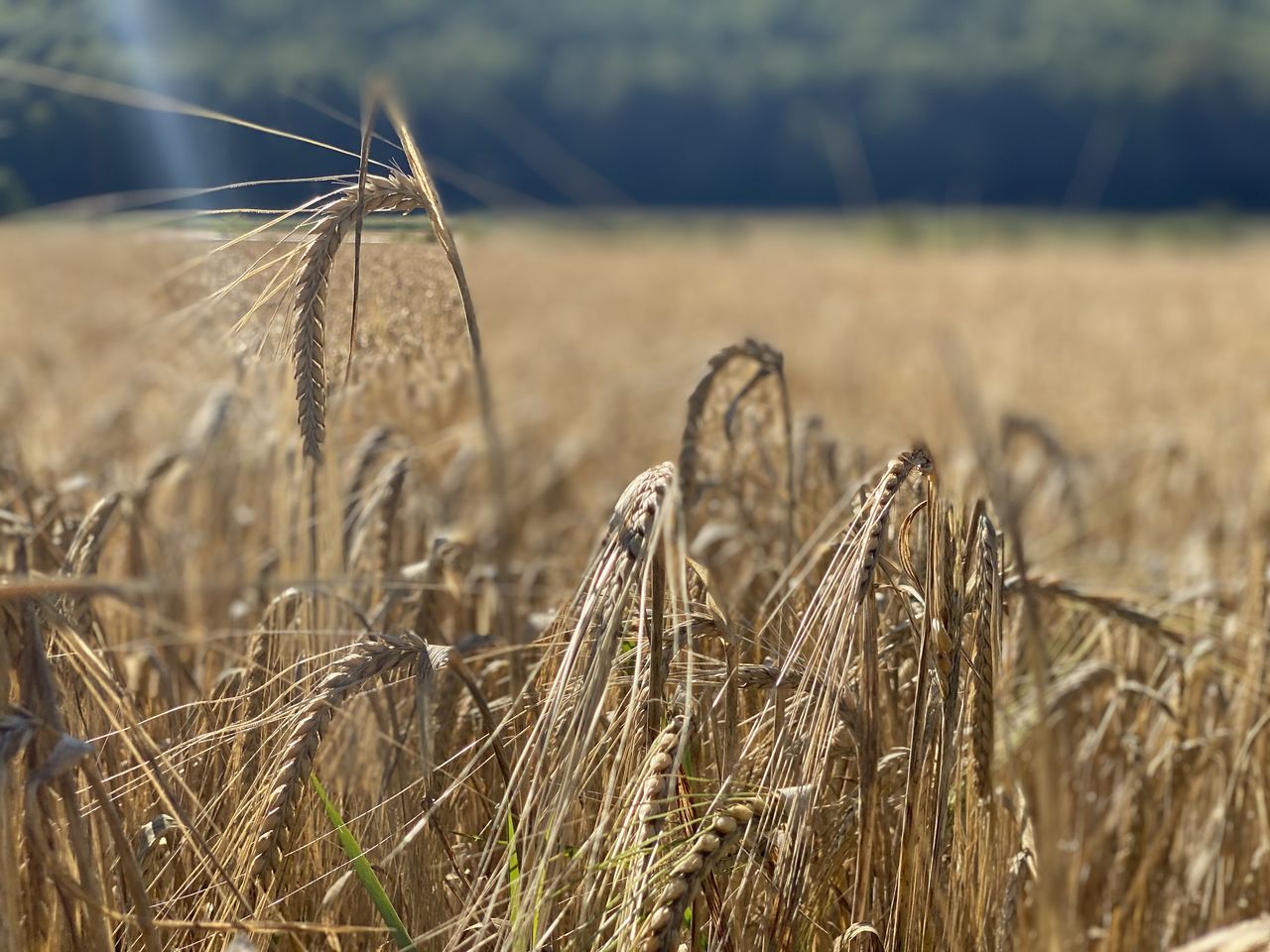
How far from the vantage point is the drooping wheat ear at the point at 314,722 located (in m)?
0.86

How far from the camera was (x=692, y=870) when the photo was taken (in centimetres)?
80

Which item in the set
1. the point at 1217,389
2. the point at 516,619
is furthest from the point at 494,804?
the point at 1217,389

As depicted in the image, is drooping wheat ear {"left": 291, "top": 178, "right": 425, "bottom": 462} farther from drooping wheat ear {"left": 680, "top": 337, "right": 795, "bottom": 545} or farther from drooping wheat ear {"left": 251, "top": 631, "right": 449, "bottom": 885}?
drooping wheat ear {"left": 680, "top": 337, "right": 795, "bottom": 545}

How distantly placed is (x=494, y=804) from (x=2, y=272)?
959 cm

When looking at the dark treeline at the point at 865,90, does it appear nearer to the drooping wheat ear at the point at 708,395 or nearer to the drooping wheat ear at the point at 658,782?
the drooping wheat ear at the point at 708,395

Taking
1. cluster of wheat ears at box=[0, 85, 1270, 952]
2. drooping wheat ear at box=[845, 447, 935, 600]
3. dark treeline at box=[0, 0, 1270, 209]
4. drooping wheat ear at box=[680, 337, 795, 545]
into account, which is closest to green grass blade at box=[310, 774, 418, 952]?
cluster of wheat ears at box=[0, 85, 1270, 952]

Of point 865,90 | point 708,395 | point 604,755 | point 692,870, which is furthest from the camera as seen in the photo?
point 865,90

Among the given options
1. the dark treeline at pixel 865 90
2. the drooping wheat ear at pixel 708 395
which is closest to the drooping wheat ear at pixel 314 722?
the drooping wheat ear at pixel 708 395

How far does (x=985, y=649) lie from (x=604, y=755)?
1.01 feet

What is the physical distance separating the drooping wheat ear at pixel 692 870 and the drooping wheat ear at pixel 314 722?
0.24m

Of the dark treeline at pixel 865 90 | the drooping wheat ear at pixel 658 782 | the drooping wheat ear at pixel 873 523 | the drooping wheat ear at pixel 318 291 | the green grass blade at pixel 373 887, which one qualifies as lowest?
the green grass blade at pixel 373 887

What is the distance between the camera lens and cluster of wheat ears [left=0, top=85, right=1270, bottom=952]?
0.82 m

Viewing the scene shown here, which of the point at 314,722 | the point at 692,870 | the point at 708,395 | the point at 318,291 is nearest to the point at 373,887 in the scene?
the point at 314,722

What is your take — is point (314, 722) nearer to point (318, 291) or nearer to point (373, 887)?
point (373, 887)
